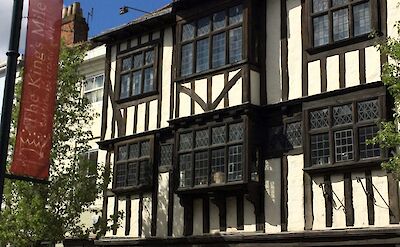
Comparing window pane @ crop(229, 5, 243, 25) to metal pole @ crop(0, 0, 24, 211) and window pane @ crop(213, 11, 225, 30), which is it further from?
metal pole @ crop(0, 0, 24, 211)

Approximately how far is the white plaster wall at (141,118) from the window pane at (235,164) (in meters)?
3.68

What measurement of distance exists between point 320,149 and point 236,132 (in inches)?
81.6

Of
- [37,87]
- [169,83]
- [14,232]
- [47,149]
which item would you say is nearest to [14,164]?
[47,149]

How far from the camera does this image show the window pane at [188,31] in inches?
602

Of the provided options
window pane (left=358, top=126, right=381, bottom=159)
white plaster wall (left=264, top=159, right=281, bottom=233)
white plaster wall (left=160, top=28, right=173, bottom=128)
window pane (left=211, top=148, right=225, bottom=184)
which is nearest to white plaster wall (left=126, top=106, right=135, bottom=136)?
white plaster wall (left=160, top=28, right=173, bottom=128)

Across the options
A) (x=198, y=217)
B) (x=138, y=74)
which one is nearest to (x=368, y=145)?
(x=198, y=217)

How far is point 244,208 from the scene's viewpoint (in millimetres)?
13555

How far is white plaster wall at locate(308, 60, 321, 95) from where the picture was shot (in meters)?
13.0

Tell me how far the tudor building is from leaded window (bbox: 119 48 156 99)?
1.7 inches

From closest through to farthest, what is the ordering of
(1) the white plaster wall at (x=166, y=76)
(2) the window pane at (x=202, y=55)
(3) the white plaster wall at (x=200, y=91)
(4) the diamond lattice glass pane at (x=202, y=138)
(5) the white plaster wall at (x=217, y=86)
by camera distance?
1. (5) the white plaster wall at (x=217, y=86)
2. (4) the diamond lattice glass pane at (x=202, y=138)
3. (3) the white plaster wall at (x=200, y=91)
4. (2) the window pane at (x=202, y=55)
5. (1) the white plaster wall at (x=166, y=76)

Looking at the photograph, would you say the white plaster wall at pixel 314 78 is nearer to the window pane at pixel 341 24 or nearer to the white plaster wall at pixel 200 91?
the window pane at pixel 341 24

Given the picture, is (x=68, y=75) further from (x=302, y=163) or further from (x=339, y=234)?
(x=339, y=234)

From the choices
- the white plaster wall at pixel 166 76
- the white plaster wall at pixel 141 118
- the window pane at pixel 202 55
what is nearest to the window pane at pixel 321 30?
the window pane at pixel 202 55

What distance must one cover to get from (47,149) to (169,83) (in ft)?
25.2
